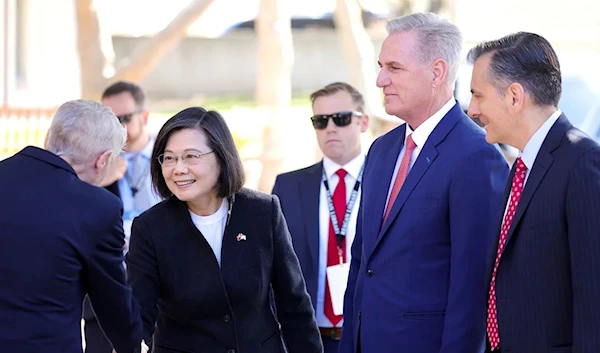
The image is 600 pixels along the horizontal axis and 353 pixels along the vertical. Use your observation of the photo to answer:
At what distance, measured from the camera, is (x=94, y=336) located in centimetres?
536

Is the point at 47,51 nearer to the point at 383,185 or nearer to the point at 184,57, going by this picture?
the point at 184,57

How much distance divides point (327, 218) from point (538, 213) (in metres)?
2.12

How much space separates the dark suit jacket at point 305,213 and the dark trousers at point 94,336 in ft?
4.02

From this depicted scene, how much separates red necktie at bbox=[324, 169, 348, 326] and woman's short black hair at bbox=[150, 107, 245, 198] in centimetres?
122

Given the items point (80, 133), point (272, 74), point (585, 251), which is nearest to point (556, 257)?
point (585, 251)

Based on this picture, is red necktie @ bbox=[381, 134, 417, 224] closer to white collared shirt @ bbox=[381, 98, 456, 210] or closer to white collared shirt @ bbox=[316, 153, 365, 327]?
white collared shirt @ bbox=[381, 98, 456, 210]

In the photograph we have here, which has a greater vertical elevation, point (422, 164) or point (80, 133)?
point (80, 133)

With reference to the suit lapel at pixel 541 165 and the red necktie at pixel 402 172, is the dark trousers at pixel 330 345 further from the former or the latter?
the suit lapel at pixel 541 165

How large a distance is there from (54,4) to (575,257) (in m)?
14.5

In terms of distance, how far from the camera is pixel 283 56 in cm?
1163

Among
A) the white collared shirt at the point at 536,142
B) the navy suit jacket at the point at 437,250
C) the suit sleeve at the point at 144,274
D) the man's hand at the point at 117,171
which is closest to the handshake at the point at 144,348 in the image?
the suit sleeve at the point at 144,274

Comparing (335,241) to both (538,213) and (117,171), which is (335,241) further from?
(538,213)

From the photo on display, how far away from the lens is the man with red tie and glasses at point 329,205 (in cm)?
504

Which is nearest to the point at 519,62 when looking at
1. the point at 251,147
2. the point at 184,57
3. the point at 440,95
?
the point at 440,95
